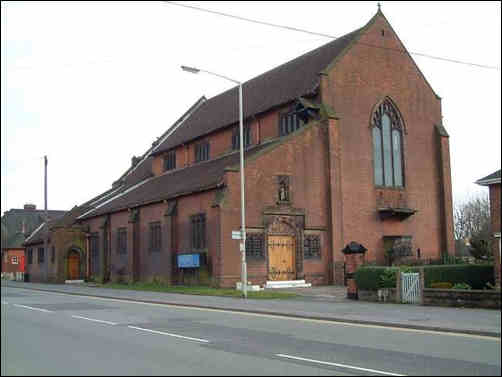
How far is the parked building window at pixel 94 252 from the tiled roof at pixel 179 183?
70.5 inches

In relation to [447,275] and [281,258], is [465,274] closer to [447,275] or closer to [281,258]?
[447,275]

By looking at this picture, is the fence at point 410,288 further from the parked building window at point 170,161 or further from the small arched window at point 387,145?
the parked building window at point 170,161

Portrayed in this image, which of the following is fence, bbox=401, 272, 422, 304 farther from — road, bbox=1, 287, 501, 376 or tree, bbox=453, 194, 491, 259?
tree, bbox=453, 194, 491, 259

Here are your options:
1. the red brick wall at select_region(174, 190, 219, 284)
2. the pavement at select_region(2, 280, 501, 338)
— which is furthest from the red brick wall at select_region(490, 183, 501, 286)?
the red brick wall at select_region(174, 190, 219, 284)

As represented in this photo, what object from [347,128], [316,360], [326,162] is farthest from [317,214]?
[316,360]

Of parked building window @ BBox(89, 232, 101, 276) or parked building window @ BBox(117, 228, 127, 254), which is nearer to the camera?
parked building window @ BBox(117, 228, 127, 254)

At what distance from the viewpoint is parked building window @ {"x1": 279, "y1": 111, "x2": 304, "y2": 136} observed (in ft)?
125

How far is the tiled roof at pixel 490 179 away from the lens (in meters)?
23.4

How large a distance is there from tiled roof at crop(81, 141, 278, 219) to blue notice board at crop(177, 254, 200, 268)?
3762mm

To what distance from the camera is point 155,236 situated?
1606 inches

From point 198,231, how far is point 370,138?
40.7 ft

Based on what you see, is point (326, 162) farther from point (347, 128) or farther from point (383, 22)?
point (383, 22)

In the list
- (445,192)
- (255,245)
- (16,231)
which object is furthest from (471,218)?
(16,231)

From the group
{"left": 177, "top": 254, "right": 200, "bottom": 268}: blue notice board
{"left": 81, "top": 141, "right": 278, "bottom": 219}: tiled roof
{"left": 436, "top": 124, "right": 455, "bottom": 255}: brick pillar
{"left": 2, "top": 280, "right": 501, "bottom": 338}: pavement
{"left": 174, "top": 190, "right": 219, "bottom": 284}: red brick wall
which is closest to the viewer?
{"left": 2, "top": 280, "right": 501, "bottom": 338}: pavement
